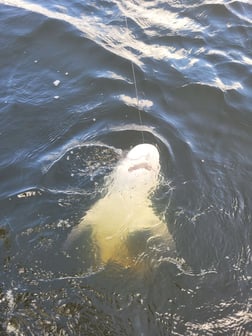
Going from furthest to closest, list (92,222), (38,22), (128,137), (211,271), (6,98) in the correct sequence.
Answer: (38,22) → (6,98) → (128,137) → (92,222) → (211,271)

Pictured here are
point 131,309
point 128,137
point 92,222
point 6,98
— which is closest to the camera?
point 131,309

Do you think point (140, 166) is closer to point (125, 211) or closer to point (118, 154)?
point (125, 211)

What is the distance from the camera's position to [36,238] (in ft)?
17.8

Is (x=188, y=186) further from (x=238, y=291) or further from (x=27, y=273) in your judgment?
(x=27, y=273)

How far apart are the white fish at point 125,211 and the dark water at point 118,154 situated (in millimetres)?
157

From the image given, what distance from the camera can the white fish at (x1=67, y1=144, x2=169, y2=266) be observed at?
543cm

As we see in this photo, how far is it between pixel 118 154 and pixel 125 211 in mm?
1265

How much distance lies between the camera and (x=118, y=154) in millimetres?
6734

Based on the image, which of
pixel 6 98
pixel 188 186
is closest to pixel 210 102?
pixel 188 186

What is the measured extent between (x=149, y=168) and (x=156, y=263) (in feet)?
4.36

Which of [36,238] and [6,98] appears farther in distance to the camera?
[6,98]

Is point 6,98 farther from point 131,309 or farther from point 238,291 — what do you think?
point 238,291

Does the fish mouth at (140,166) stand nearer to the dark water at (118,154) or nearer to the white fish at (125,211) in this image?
the white fish at (125,211)

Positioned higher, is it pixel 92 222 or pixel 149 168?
pixel 149 168
